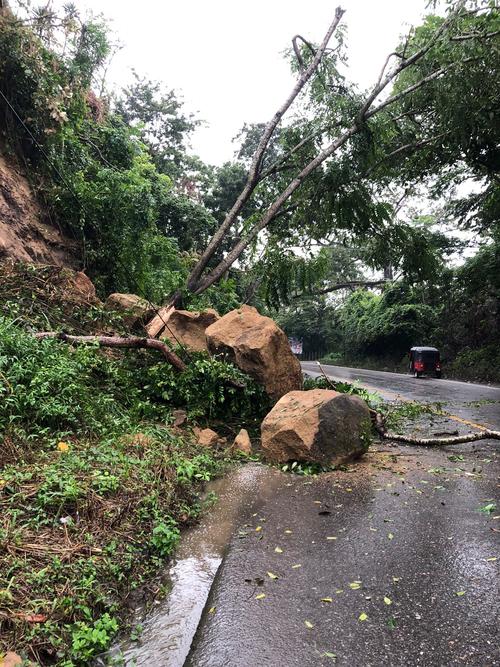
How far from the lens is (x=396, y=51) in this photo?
11.0 metres

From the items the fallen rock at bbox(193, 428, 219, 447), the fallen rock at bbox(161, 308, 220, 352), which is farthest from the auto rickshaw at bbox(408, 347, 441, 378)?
the fallen rock at bbox(193, 428, 219, 447)

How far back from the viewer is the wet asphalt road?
2340mm

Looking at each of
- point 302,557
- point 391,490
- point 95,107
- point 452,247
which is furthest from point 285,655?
point 452,247

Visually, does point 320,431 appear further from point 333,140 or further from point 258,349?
point 333,140

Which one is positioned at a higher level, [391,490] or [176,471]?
[176,471]

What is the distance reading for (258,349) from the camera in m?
7.24

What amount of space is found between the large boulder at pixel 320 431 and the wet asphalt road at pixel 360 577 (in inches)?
15.4

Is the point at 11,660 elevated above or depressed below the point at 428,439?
above

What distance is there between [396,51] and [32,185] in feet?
29.8

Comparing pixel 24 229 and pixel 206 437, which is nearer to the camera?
pixel 206 437

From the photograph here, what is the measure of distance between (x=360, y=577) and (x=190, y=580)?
1126mm

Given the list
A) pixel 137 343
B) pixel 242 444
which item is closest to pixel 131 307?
pixel 137 343

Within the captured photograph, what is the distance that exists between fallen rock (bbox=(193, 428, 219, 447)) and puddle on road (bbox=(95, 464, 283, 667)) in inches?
44.5

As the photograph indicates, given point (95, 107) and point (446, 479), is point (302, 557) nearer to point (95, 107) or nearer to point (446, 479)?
point (446, 479)
